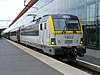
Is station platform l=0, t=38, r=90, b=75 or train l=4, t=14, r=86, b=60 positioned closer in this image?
station platform l=0, t=38, r=90, b=75

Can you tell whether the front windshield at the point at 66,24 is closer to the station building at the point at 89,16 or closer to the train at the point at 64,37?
the train at the point at 64,37

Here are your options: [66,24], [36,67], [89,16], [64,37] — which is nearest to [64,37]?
[64,37]

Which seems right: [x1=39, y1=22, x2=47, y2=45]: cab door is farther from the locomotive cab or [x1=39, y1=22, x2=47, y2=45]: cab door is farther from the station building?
the station building

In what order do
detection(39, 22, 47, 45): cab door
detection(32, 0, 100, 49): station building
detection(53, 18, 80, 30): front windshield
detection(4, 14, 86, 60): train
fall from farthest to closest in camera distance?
detection(32, 0, 100, 49): station building → detection(39, 22, 47, 45): cab door → detection(53, 18, 80, 30): front windshield → detection(4, 14, 86, 60): train

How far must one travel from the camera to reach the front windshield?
61.5 feet

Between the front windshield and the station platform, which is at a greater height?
the front windshield

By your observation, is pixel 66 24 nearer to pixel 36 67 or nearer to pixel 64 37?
pixel 64 37

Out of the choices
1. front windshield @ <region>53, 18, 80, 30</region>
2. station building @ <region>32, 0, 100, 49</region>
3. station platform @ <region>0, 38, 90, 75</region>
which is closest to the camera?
station platform @ <region>0, 38, 90, 75</region>

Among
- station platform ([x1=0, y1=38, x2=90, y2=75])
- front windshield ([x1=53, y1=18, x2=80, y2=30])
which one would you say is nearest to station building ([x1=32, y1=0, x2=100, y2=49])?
front windshield ([x1=53, y1=18, x2=80, y2=30])

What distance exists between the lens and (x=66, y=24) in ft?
62.3

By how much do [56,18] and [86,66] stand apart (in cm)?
424

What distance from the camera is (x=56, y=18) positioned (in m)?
19.2

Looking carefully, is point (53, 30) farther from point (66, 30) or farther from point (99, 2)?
point (99, 2)

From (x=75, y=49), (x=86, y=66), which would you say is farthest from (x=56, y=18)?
(x=86, y=66)
